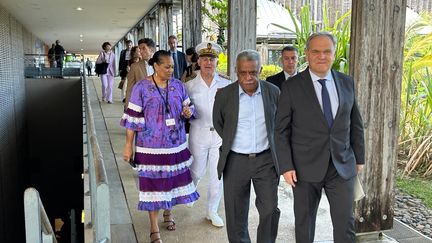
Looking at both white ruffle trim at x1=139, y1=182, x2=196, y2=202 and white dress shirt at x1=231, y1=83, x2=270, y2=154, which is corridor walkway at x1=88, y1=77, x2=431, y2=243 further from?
white dress shirt at x1=231, y1=83, x2=270, y2=154

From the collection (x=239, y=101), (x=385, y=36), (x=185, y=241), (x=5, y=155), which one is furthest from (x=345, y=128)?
(x=5, y=155)

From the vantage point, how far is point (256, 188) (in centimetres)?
309

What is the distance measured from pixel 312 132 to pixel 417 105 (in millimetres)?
4719

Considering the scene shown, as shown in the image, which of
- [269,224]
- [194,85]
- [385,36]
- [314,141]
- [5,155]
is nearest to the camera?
[314,141]

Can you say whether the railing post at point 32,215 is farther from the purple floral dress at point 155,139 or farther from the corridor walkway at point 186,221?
the corridor walkway at point 186,221

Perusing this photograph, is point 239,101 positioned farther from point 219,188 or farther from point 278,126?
point 219,188

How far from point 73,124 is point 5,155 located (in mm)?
4144

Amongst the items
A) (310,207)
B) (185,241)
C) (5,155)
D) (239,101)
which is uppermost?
(239,101)

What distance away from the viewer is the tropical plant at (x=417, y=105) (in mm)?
6219

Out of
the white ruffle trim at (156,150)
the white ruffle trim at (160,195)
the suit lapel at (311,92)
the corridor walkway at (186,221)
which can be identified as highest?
the suit lapel at (311,92)

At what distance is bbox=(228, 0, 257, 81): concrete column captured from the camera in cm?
515

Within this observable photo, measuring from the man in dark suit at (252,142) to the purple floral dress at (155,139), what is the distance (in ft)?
1.78

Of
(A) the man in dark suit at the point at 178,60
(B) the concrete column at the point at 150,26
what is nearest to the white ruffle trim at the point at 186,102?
(A) the man in dark suit at the point at 178,60

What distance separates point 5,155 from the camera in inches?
555
